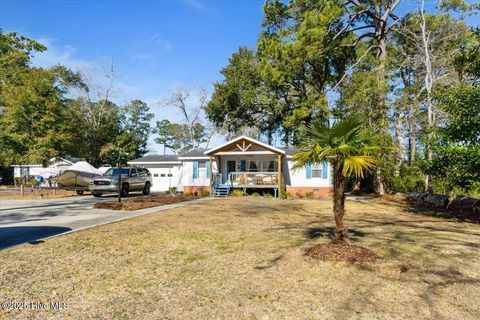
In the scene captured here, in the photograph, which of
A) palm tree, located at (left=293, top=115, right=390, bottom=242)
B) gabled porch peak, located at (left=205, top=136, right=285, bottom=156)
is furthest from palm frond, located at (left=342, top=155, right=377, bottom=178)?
gabled porch peak, located at (left=205, top=136, right=285, bottom=156)

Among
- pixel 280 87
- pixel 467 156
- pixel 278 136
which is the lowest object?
pixel 467 156

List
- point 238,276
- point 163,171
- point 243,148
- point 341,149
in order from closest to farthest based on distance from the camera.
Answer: point 238,276 → point 341,149 → point 243,148 → point 163,171

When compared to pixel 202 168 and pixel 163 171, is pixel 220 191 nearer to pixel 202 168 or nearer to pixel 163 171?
pixel 202 168

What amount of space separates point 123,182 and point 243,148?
768cm

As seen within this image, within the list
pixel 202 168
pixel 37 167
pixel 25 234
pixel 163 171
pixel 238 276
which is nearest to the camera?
pixel 238 276

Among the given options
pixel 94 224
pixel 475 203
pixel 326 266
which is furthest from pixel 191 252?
pixel 475 203

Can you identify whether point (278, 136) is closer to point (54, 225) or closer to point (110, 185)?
point (110, 185)

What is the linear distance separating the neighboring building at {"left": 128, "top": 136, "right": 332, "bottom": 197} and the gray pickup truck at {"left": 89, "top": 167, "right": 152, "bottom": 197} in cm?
306

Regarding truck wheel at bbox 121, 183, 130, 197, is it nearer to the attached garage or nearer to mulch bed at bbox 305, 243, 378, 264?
the attached garage

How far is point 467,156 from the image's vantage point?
9508 mm

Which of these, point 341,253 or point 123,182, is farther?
point 123,182

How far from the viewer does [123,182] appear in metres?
18.6

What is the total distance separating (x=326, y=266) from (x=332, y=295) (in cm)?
118

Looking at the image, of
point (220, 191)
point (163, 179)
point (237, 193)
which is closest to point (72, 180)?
point (163, 179)
